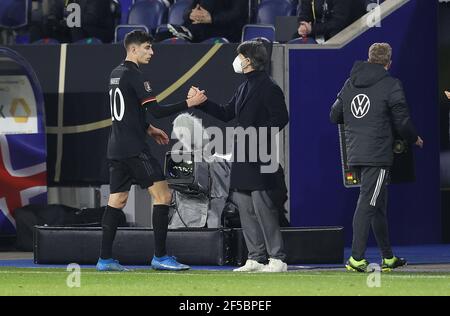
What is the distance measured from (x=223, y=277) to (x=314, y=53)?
427 centimetres

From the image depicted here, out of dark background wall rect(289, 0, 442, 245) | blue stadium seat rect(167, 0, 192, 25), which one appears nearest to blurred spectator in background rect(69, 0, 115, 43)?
blue stadium seat rect(167, 0, 192, 25)

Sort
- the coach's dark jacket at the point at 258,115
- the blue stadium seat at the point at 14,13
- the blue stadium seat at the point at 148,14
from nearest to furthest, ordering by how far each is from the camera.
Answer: the coach's dark jacket at the point at 258,115, the blue stadium seat at the point at 148,14, the blue stadium seat at the point at 14,13

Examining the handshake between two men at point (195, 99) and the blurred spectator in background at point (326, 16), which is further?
the blurred spectator in background at point (326, 16)

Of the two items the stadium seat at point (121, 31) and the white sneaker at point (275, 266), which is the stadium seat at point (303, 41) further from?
the white sneaker at point (275, 266)

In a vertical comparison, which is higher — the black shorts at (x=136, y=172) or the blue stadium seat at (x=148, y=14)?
the blue stadium seat at (x=148, y=14)

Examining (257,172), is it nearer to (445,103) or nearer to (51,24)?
(445,103)

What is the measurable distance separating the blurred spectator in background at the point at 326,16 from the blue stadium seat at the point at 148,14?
6.70 ft

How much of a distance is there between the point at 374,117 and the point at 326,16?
386 centimetres

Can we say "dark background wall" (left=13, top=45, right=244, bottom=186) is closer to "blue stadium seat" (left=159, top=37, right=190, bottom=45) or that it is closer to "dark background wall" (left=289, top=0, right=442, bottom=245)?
"blue stadium seat" (left=159, top=37, right=190, bottom=45)

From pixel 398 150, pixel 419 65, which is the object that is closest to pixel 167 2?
pixel 419 65

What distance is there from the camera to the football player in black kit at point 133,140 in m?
11.4

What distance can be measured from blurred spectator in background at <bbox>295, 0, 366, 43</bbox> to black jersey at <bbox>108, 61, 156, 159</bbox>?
154 inches

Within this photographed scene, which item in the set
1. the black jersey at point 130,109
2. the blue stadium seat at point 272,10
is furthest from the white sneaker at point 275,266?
the blue stadium seat at point 272,10
